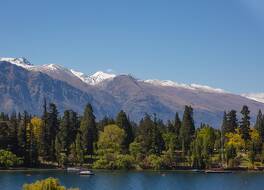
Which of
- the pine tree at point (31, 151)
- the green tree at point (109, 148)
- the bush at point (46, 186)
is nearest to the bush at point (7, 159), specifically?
the pine tree at point (31, 151)

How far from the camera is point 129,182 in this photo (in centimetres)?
14800

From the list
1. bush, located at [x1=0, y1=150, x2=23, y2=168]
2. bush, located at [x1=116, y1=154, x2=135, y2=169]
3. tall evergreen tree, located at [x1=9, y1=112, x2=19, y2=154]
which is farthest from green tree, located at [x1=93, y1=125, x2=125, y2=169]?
tall evergreen tree, located at [x1=9, y1=112, x2=19, y2=154]

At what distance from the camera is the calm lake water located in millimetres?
137500

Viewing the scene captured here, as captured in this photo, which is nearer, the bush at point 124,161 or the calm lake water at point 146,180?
the calm lake water at point 146,180

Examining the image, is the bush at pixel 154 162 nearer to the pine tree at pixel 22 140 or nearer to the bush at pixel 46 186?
the pine tree at pixel 22 140

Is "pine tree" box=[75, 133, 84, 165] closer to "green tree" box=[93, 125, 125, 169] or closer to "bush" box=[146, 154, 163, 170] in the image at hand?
"green tree" box=[93, 125, 125, 169]

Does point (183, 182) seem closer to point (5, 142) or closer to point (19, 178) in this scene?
point (19, 178)

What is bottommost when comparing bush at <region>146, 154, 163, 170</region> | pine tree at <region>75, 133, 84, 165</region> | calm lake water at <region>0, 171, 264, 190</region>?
calm lake water at <region>0, 171, 264, 190</region>

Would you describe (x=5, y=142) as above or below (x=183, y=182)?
above

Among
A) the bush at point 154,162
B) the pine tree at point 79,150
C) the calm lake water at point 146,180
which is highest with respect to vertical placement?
the pine tree at point 79,150

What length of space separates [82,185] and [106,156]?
5077cm

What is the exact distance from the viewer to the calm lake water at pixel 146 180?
451 ft

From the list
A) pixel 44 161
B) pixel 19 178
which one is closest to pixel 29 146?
pixel 44 161

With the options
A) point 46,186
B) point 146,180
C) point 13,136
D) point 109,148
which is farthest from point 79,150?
point 46,186
